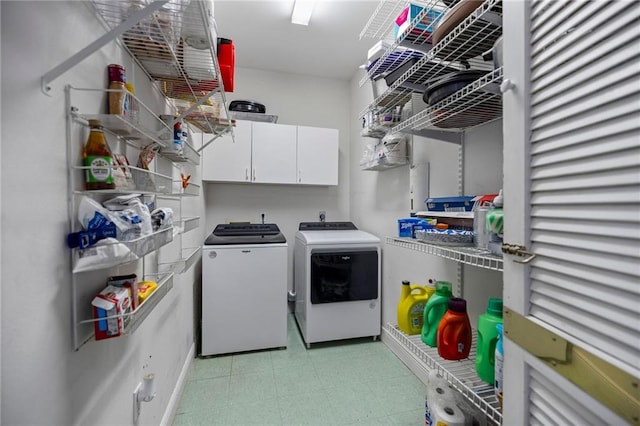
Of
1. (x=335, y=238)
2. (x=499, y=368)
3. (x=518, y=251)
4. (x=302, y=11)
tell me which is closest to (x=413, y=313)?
(x=499, y=368)

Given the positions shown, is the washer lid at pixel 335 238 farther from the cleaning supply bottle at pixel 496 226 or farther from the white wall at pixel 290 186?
the cleaning supply bottle at pixel 496 226

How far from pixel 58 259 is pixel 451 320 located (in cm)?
132

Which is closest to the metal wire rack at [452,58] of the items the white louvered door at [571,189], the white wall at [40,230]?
the white louvered door at [571,189]

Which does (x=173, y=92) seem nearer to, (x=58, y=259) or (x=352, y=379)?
(x=58, y=259)

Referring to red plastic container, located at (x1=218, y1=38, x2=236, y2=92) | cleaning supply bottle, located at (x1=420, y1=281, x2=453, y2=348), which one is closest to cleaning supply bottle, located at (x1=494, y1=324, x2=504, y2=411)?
cleaning supply bottle, located at (x1=420, y1=281, x2=453, y2=348)

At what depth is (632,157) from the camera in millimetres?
468

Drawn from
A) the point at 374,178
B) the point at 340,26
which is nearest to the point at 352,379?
the point at 374,178

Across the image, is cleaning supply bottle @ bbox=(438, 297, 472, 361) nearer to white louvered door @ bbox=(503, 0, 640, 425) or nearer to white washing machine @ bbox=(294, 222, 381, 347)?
white louvered door @ bbox=(503, 0, 640, 425)

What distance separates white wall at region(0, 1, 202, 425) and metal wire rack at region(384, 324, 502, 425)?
46.7 inches

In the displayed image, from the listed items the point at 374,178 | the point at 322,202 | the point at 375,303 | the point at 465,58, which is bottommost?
the point at 375,303

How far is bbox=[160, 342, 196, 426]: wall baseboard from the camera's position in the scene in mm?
1464

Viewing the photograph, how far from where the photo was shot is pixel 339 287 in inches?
91.8

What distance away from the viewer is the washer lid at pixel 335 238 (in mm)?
2336

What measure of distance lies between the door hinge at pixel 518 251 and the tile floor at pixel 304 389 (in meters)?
1.36
